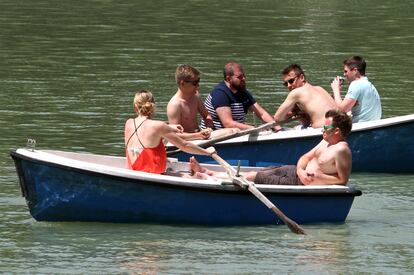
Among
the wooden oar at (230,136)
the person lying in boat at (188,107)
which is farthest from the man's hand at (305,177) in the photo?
the wooden oar at (230,136)

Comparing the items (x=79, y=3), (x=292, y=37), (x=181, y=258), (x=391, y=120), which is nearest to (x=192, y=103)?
(x=391, y=120)

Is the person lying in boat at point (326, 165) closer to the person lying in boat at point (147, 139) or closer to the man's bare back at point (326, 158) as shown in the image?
the man's bare back at point (326, 158)

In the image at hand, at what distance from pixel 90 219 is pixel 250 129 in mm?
3098

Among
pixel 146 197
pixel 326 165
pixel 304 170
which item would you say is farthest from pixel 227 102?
pixel 146 197

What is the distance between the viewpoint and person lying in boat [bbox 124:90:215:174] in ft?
A: 43.4

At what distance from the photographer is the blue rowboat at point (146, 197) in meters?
12.8

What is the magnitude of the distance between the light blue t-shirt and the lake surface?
0.69 meters

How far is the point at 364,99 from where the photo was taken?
16.3m

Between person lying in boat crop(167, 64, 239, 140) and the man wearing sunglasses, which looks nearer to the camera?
person lying in boat crop(167, 64, 239, 140)

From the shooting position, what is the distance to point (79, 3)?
125 ft

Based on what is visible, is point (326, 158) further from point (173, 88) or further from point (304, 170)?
point (173, 88)

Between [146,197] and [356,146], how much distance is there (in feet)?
12.6

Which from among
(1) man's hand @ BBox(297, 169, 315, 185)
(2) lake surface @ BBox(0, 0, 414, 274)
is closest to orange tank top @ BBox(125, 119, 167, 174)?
(2) lake surface @ BBox(0, 0, 414, 274)

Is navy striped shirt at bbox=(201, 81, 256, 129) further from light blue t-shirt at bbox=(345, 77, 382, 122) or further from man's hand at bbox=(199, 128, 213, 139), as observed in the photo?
light blue t-shirt at bbox=(345, 77, 382, 122)
